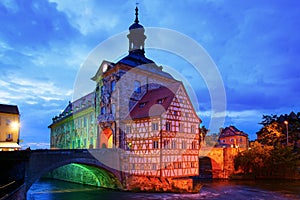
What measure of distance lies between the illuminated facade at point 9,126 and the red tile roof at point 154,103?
18.4 metres

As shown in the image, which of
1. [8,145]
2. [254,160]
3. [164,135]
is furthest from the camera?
[254,160]

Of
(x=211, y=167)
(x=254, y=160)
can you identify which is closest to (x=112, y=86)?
(x=211, y=167)

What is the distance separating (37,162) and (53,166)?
1701 mm

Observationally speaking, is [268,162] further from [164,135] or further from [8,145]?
[8,145]

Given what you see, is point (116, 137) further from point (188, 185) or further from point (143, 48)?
point (143, 48)

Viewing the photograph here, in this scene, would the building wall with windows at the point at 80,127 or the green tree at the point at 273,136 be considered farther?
the green tree at the point at 273,136

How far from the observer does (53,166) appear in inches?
1086

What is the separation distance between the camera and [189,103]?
113 feet

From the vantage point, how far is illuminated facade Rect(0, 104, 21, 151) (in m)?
40.0

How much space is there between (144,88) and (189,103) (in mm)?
6696

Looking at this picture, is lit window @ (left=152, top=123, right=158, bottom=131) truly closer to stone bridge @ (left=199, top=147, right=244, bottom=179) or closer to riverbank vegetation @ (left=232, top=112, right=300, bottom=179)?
stone bridge @ (left=199, top=147, right=244, bottom=179)

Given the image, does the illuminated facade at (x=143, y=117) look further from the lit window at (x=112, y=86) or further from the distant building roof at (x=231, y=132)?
the distant building roof at (x=231, y=132)

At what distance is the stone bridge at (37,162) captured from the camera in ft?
80.3

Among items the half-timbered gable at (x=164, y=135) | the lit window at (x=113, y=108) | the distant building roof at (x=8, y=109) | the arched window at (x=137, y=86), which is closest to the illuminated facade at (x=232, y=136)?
the half-timbered gable at (x=164, y=135)
